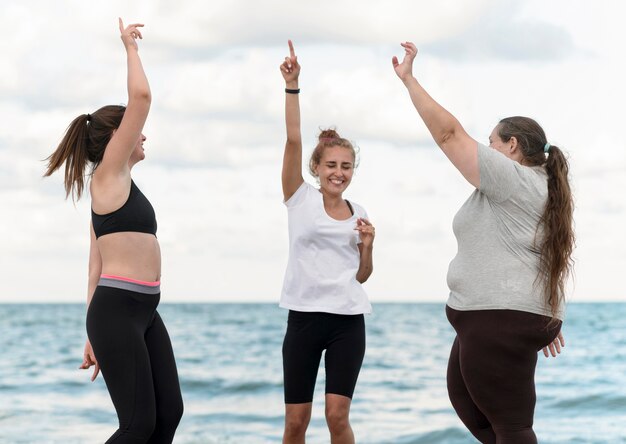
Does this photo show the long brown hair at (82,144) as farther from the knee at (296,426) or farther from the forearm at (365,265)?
the knee at (296,426)

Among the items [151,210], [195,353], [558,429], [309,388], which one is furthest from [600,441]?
[195,353]

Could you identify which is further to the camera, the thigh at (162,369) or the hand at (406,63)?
the thigh at (162,369)

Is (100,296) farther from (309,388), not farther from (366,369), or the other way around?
(366,369)

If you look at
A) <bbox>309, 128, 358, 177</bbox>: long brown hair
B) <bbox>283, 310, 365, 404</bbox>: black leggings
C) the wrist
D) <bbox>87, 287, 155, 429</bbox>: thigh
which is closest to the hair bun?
<bbox>309, 128, 358, 177</bbox>: long brown hair

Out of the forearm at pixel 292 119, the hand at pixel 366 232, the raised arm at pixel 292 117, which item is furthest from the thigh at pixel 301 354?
the forearm at pixel 292 119

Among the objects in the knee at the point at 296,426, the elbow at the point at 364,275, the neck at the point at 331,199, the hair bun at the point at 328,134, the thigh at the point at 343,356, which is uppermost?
the hair bun at the point at 328,134

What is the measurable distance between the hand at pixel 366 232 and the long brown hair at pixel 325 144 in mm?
415

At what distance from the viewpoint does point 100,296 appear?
13.3 ft

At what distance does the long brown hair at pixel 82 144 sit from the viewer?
13.4 ft

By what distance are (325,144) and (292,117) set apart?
363mm

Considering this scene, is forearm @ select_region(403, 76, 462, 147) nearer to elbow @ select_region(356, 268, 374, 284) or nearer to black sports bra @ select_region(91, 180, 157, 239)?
elbow @ select_region(356, 268, 374, 284)

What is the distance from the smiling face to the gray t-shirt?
1155 mm

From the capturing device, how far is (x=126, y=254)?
160 inches

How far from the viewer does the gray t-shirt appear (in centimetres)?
398
